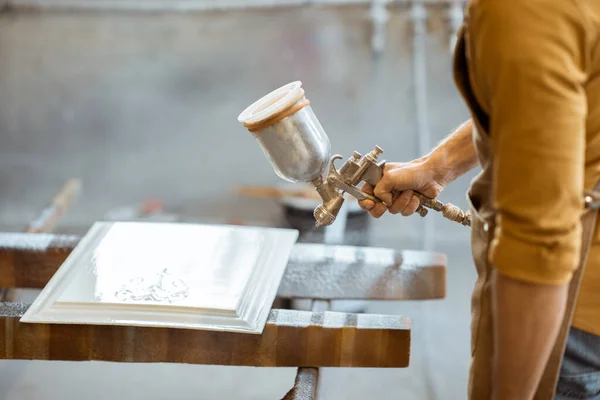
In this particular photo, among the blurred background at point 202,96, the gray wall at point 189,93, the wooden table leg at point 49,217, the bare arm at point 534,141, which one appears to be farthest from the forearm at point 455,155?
the gray wall at point 189,93

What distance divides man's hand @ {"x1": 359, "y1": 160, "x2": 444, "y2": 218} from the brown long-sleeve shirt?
63 cm

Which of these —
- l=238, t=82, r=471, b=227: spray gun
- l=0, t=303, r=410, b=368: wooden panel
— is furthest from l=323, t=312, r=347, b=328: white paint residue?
l=238, t=82, r=471, b=227: spray gun

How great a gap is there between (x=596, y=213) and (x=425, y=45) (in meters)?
3.10

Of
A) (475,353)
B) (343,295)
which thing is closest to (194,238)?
(343,295)

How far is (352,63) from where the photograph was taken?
4.14m

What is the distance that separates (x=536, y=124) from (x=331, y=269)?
115cm

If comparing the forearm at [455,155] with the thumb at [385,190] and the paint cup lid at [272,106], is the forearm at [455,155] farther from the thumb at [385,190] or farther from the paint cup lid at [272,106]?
the paint cup lid at [272,106]

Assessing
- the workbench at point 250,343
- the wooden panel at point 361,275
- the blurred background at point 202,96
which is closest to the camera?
the workbench at point 250,343

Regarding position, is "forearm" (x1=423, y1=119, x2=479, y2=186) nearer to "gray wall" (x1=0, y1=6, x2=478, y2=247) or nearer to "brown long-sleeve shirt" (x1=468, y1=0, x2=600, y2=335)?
"brown long-sleeve shirt" (x1=468, y1=0, x2=600, y2=335)

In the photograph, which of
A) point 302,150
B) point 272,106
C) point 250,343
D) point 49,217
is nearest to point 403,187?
point 302,150

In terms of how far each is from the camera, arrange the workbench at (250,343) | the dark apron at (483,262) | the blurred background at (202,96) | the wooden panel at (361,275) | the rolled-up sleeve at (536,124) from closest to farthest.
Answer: the rolled-up sleeve at (536,124)
the dark apron at (483,262)
the workbench at (250,343)
the wooden panel at (361,275)
the blurred background at (202,96)

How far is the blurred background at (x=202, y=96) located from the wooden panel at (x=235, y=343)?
2.24 m

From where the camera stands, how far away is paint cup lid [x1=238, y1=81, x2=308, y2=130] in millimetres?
1462

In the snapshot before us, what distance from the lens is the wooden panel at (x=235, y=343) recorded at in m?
1.60
